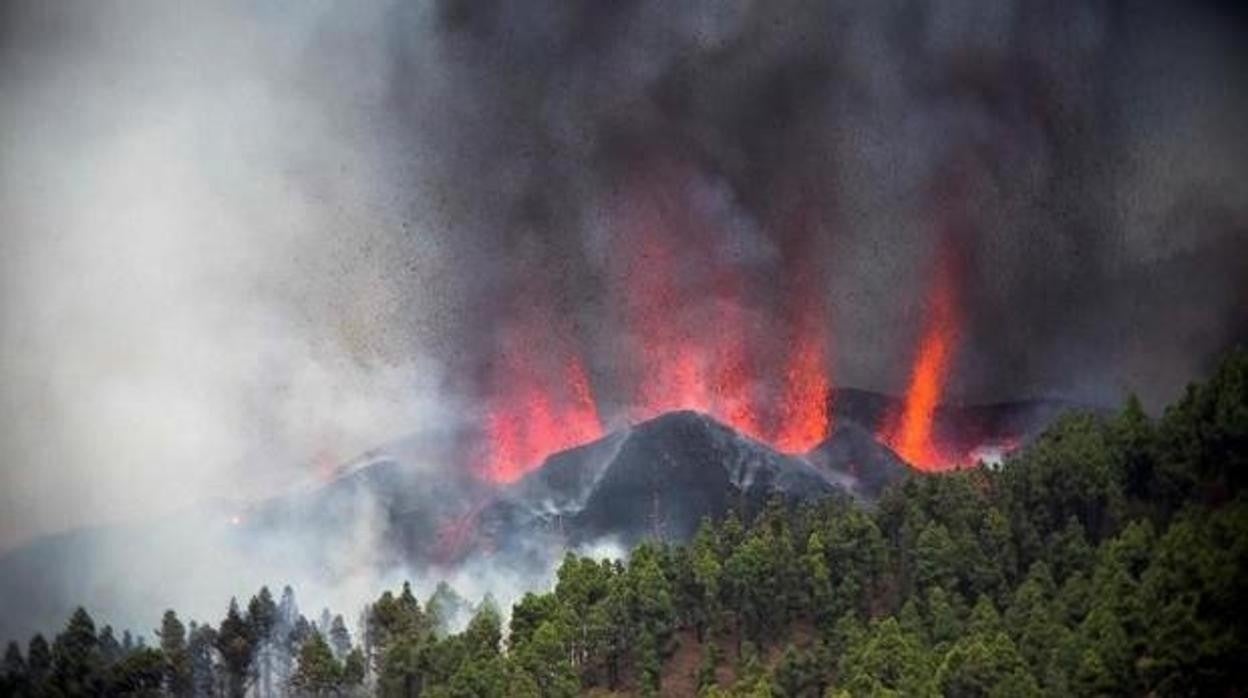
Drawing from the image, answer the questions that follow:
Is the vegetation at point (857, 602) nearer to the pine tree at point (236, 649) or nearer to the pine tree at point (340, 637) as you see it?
the pine tree at point (236, 649)

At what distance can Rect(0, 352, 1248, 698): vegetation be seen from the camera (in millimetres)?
65188

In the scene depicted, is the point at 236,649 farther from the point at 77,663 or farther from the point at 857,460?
the point at 857,460

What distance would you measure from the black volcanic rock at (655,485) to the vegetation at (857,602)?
44.8m

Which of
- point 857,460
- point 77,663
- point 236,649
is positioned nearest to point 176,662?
point 236,649

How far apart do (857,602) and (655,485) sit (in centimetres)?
5607

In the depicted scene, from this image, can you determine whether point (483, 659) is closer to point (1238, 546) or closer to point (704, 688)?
point (704, 688)

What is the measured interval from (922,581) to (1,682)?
123ft

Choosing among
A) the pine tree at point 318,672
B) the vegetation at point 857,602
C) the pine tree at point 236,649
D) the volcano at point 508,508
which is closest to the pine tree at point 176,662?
the vegetation at point 857,602

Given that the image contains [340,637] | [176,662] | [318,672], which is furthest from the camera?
[340,637]

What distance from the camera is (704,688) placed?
69.6 meters

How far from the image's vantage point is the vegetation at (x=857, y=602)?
65.2 metres

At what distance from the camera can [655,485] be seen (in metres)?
129

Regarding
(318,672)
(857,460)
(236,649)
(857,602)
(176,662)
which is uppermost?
(857,460)

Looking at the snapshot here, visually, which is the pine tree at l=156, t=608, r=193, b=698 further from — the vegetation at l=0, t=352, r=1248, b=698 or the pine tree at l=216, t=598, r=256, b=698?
the pine tree at l=216, t=598, r=256, b=698
